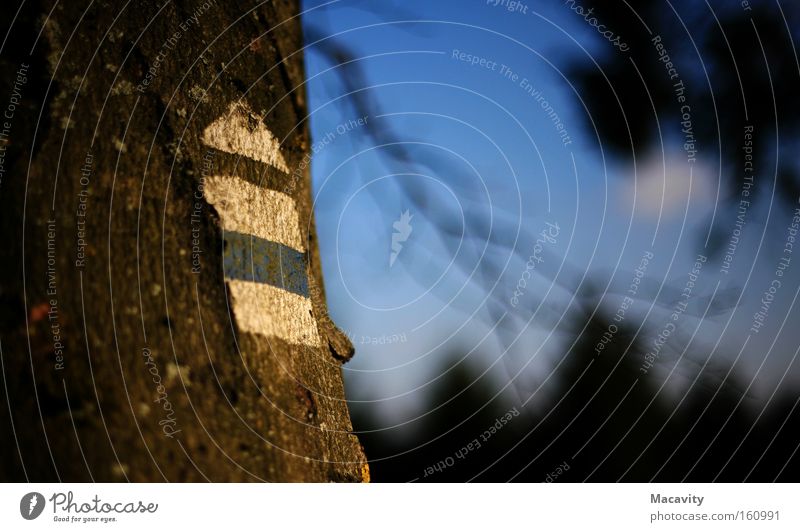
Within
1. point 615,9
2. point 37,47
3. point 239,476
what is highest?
point 615,9

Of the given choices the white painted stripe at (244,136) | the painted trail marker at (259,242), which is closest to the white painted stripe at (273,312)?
the painted trail marker at (259,242)

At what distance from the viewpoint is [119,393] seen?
2.68ft

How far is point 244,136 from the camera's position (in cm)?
106

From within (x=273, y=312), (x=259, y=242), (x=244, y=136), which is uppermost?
(x=244, y=136)

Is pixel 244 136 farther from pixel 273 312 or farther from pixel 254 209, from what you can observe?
pixel 273 312

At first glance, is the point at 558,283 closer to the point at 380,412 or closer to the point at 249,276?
the point at 380,412

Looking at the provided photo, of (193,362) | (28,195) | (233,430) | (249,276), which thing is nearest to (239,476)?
(233,430)

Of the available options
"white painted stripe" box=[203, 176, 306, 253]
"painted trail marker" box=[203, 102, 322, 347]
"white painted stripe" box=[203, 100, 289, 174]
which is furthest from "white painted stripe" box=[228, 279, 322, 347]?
"white painted stripe" box=[203, 100, 289, 174]

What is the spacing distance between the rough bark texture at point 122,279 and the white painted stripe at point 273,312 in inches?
0.8

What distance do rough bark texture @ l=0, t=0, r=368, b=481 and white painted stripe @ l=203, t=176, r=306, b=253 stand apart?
2 centimetres

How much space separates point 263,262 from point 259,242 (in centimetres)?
4

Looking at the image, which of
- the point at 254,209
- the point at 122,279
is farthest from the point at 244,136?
the point at 122,279

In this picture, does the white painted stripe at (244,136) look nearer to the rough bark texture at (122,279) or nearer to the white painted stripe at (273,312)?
the rough bark texture at (122,279)
